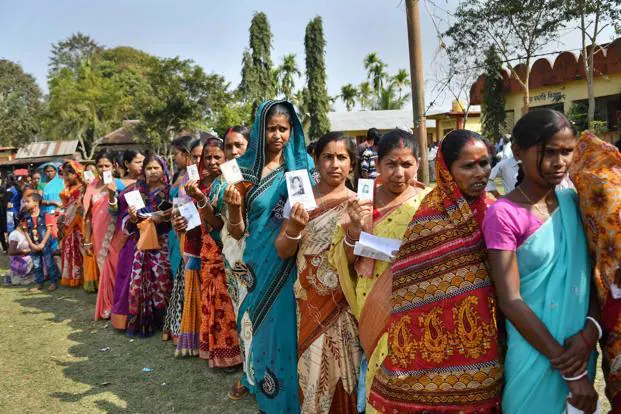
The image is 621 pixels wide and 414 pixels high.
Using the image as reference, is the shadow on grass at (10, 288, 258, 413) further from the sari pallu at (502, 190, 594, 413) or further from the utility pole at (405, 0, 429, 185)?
the utility pole at (405, 0, 429, 185)

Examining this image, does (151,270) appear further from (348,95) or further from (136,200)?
(348,95)

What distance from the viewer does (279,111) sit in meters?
3.13

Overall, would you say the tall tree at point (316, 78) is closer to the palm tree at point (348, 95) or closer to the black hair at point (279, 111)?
the palm tree at point (348, 95)

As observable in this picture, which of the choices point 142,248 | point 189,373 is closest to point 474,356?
point 189,373

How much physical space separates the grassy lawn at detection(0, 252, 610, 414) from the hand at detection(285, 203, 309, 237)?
171cm

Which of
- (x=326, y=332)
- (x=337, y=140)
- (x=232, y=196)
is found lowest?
(x=326, y=332)

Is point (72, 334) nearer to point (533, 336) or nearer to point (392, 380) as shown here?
point (392, 380)

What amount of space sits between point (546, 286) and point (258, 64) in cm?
3496

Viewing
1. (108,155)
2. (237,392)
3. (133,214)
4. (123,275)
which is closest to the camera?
(237,392)

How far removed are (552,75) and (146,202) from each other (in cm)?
2109

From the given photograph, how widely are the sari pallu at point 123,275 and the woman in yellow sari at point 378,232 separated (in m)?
3.82

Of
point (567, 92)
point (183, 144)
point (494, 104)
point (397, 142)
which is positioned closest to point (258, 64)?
point (494, 104)

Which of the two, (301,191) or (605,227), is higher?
(301,191)

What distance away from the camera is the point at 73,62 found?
6000 cm
